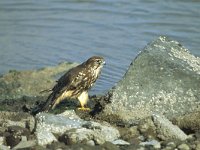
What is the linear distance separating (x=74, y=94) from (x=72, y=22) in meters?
7.24

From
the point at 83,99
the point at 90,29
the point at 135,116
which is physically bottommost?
the point at 90,29

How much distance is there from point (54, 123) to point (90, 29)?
8138mm

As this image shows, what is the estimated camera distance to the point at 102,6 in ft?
62.8

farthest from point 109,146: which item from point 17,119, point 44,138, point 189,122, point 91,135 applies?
point 17,119

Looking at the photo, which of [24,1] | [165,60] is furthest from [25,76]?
[24,1]

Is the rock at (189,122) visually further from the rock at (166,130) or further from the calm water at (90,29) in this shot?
the calm water at (90,29)

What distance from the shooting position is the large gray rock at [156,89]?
9.79 metres

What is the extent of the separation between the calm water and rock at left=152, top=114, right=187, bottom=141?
3841 mm

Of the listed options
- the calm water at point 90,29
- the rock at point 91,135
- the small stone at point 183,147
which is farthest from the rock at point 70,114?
the calm water at point 90,29

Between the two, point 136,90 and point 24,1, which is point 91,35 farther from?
point 136,90

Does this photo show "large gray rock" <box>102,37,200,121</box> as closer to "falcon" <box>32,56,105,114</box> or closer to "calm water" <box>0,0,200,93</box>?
"falcon" <box>32,56,105,114</box>

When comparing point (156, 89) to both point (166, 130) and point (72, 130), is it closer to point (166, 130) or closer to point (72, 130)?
point (166, 130)

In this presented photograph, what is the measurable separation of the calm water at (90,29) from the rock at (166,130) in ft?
12.6

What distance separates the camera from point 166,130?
9164mm
